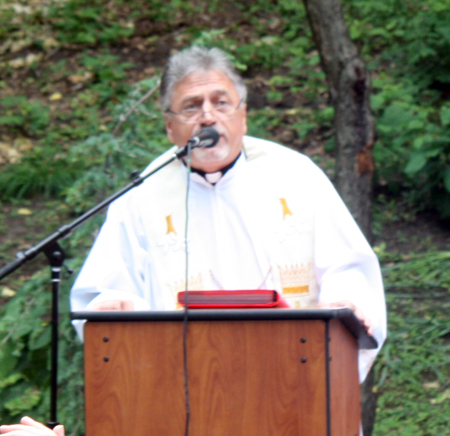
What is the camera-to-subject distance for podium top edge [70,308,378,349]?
2.27 meters

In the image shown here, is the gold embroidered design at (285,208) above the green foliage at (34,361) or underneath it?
above

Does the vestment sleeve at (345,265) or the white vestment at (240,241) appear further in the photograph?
the white vestment at (240,241)

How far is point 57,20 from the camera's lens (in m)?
10.0

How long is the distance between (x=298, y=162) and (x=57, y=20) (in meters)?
7.24

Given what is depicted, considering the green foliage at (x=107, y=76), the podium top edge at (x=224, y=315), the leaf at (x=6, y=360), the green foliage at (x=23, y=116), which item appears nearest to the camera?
the podium top edge at (x=224, y=315)

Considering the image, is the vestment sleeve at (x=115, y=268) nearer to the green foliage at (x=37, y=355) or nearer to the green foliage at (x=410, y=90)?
the green foliage at (x=37, y=355)

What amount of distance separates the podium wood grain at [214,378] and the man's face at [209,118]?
49.4 inches

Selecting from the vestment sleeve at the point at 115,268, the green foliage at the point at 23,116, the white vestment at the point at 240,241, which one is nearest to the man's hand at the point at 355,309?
the white vestment at the point at 240,241

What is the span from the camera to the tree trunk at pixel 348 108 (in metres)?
5.06

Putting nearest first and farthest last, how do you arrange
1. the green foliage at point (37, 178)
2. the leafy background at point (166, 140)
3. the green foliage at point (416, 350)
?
the leafy background at point (166, 140)
the green foliage at point (416, 350)
the green foliage at point (37, 178)

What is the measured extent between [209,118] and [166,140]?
374cm

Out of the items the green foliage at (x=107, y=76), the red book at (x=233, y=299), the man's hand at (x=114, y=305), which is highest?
the green foliage at (x=107, y=76)

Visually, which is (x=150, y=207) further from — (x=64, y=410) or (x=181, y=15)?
(x=181, y=15)

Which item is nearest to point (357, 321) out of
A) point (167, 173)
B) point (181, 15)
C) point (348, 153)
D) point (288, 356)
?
point (288, 356)
